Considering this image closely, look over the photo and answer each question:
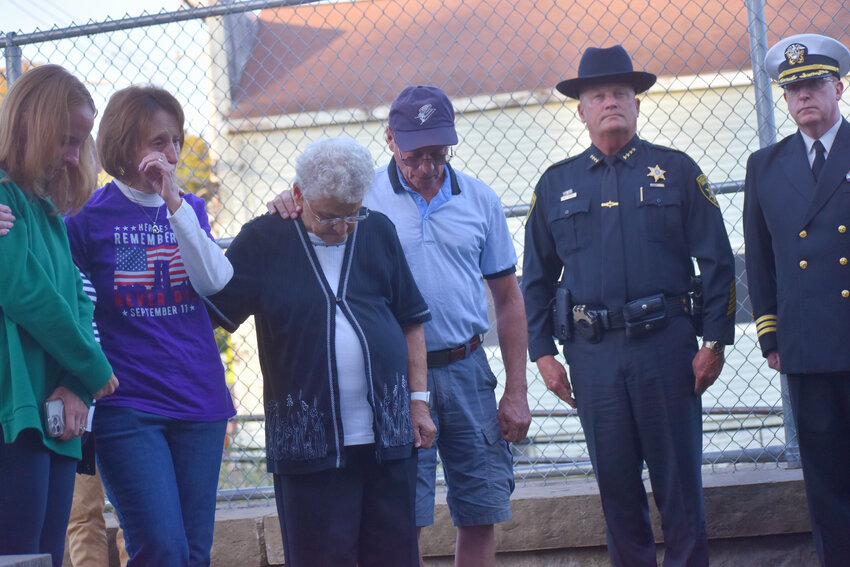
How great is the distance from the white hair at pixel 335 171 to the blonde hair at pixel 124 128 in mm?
527

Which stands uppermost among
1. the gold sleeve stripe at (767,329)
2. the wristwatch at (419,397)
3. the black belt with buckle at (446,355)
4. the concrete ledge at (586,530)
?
the black belt with buckle at (446,355)

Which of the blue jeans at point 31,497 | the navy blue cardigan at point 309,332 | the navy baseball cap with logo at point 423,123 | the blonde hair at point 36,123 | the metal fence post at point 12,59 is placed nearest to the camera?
the blue jeans at point 31,497

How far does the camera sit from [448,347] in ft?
10.9

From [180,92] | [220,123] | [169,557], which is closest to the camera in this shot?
[169,557]

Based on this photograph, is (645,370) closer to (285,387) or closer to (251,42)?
(285,387)

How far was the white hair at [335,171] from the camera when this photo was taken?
2.63m

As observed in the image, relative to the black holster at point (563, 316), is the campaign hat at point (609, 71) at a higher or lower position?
higher

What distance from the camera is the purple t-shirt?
2744mm

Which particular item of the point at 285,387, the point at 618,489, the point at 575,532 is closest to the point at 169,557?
the point at 285,387

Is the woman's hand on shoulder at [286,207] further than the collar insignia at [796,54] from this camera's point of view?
No

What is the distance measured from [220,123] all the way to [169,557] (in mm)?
5577

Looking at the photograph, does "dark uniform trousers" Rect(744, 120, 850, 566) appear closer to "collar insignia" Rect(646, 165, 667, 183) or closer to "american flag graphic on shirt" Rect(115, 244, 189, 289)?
"collar insignia" Rect(646, 165, 667, 183)

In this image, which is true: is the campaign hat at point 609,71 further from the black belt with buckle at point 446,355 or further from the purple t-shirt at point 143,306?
the purple t-shirt at point 143,306

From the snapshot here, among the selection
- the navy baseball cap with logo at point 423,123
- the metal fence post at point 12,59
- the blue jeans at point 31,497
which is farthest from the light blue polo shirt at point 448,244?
the metal fence post at point 12,59
